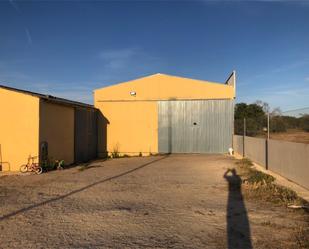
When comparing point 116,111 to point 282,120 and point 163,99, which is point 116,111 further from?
point 282,120

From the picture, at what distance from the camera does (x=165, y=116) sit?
86.5 ft

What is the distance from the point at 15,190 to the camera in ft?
36.5

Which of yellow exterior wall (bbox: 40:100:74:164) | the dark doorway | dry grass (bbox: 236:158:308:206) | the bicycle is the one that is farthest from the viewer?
the dark doorway

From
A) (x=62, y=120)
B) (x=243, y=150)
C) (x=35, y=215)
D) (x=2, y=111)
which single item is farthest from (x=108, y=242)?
(x=243, y=150)

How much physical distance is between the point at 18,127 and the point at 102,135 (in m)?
10.6

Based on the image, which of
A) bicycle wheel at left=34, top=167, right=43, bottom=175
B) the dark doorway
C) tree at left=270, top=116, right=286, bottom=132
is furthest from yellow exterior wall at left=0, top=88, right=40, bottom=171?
tree at left=270, top=116, right=286, bottom=132

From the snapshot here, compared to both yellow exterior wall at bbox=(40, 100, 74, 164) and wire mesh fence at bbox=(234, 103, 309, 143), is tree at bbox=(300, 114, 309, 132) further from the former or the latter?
yellow exterior wall at bbox=(40, 100, 74, 164)

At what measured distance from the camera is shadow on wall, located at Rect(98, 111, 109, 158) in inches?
1050

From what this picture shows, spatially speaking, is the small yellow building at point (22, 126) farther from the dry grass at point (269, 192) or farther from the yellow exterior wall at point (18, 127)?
the dry grass at point (269, 192)

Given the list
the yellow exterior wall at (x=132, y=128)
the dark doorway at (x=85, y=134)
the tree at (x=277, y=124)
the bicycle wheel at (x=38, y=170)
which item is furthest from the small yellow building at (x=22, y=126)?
the tree at (x=277, y=124)

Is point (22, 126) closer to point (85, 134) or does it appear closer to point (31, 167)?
point (31, 167)

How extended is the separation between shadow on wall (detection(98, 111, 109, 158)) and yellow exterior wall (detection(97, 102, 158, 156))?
0.23ft

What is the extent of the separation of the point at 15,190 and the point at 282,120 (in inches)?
355

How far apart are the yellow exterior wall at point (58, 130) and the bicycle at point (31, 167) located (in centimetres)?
101
